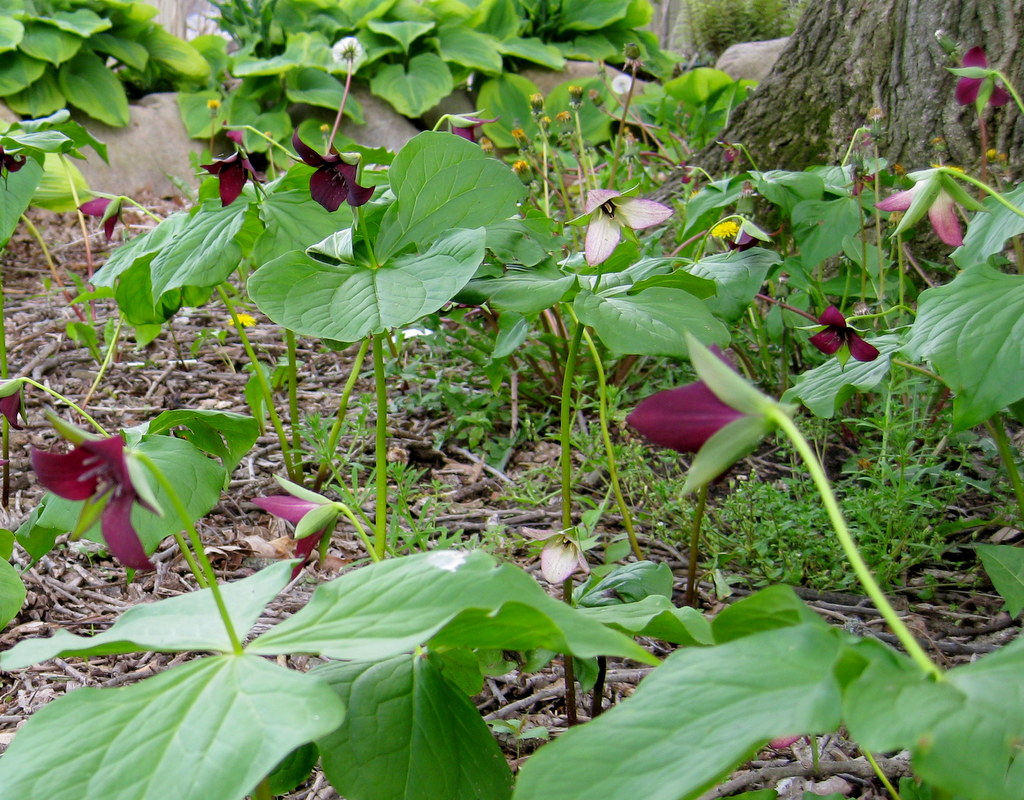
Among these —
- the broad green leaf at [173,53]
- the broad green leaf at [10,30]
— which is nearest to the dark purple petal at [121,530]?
the broad green leaf at [10,30]

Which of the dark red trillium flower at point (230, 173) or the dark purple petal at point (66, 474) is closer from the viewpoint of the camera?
the dark purple petal at point (66, 474)

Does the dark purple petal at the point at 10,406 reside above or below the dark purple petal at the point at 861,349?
below

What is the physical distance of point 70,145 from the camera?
1.71 meters

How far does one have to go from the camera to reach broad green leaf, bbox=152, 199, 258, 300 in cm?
144

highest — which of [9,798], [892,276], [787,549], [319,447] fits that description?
[9,798]

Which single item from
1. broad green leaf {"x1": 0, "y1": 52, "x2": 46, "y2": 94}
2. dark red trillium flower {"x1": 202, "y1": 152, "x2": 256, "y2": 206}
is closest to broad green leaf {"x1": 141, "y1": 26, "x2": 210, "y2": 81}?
broad green leaf {"x1": 0, "y1": 52, "x2": 46, "y2": 94}

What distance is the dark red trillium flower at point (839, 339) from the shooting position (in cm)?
120

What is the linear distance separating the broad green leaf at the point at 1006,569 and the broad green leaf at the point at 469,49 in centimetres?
482

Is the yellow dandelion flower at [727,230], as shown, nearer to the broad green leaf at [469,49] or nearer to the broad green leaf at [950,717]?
the broad green leaf at [950,717]

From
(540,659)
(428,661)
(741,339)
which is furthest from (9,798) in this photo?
(741,339)

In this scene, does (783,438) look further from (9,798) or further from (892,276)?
(9,798)

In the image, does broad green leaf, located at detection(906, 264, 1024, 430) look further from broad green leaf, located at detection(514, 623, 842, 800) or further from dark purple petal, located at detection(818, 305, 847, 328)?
broad green leaf, located at detection(514, 623, 842, 800)

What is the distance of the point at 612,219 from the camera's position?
1.22m

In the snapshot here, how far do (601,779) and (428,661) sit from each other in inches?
15.1
